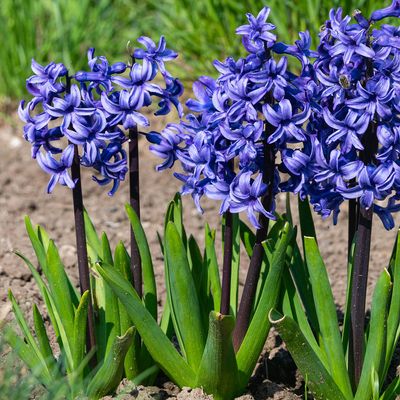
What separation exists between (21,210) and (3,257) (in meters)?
0.95

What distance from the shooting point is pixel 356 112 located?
2.28 metres

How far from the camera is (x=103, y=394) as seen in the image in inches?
104

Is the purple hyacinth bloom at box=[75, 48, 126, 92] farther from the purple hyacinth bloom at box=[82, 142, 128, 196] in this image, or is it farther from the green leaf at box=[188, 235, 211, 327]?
the green leaf at box=[188, 235, 211, 327]

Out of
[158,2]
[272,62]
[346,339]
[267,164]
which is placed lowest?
[346,339]

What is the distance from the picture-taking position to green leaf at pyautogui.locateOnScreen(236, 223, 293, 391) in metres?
2.47

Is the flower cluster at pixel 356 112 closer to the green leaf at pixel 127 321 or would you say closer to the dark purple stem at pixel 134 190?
the dark purple stem at pixel 134 190

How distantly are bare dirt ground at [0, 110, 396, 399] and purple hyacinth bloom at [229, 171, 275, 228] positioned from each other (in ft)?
4.15

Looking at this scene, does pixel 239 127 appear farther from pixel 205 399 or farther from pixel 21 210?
pixel 21 210

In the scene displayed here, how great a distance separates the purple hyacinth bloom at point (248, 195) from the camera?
2.33 metres

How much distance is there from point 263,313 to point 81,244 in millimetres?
581

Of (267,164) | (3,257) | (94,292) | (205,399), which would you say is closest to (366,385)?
(205,399)

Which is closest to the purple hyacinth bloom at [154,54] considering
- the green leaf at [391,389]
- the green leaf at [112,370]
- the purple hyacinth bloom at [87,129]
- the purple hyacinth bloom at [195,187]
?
the purple hyacinth bloom at [87,129]

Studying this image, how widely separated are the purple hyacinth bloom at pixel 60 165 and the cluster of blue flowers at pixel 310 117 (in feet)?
1.06

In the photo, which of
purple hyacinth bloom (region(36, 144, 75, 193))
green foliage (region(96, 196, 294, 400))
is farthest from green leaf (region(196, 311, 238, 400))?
purple hyacinth bloom (region(36, 144, 75, 193))
